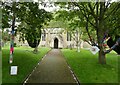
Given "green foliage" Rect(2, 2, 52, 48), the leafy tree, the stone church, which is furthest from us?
the stone church

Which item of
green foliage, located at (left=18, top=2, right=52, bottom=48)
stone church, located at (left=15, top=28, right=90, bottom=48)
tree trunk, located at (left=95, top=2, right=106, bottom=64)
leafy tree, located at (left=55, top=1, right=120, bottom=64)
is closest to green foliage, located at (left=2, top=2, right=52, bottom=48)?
green foliage, located at (left=18, top=2, right=52, bottom=48)

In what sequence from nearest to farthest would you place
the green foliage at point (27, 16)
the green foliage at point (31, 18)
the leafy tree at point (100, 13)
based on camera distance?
1. the green foliage at point (27, 16)
2. the green foliage at point (31, 18)
3. the leafy tree at point (100, 13)

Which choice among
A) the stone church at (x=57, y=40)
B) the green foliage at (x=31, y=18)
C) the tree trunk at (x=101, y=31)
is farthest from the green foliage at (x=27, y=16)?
the stone church at (x=57, y=40)

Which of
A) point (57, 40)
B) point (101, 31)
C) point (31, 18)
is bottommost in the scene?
point (101, 31)

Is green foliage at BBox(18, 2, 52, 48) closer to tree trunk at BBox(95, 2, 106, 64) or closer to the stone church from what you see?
tree trunk at BBox(95, 2, 106, 64)

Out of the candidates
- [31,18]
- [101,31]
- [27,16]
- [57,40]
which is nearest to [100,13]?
[101,31]

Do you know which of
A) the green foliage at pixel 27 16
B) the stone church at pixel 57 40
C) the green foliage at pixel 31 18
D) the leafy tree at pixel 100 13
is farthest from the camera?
the stone church at pixel 57 40

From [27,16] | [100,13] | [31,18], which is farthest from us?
[100,13]

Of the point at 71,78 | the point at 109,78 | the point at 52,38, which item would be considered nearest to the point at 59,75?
the point at 71,78

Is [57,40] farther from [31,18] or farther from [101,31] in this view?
[31,18]

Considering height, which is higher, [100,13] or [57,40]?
[100,13]

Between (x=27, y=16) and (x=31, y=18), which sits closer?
(x=31, y=18)

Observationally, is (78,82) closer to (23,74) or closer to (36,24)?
(23,74)

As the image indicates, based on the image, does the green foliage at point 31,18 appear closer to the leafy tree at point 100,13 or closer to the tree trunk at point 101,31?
the leafy tree at point 100,13
